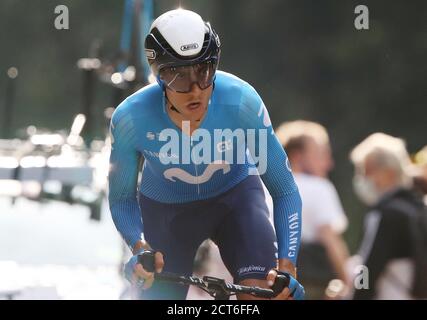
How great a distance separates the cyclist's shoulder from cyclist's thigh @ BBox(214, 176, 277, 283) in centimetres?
49

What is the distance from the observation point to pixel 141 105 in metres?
4.84

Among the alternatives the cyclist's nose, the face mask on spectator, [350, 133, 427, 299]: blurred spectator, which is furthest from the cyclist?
the face mask on spectator

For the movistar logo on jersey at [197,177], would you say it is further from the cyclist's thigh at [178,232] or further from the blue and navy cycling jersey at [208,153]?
the cyclist's thigh at [178,232]

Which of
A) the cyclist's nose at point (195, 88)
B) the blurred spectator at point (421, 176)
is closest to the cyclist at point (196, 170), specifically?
the cyclist's nose at point (195, 88)

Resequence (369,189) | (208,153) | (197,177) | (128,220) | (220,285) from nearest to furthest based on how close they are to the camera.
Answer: (220,285), (128,220), (208,153), (197,177), (369,189)

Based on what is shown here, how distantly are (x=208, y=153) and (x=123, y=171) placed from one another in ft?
1.18

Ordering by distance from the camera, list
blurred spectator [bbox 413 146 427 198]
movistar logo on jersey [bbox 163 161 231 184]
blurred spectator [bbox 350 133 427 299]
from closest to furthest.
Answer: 1. movistar logo on jersey [bbox 163 161 231 184]
2. blurred spectator [bbox 350 133 427 299]
3. blurred spectator [bbox 413 146 427 198]

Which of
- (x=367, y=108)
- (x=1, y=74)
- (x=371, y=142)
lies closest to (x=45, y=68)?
(x=1, y=74)

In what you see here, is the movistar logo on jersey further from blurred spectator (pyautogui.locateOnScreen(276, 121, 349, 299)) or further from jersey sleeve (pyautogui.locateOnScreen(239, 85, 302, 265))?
blurred spectator (pyautogui.locateOnScreen(276, 121, 349, 299))

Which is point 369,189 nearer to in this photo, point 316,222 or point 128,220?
point 316,222

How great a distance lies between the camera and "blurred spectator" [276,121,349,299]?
644 cm

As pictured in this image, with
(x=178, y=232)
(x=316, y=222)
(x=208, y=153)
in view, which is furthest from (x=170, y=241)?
(x=316, y=222)

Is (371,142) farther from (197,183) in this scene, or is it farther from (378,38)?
(378,38)

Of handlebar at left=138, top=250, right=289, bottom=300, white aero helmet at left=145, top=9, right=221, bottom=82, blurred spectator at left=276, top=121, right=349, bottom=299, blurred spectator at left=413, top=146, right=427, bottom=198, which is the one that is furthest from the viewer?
blurred spectator at left=276, top=121, right=349, bottom=299
